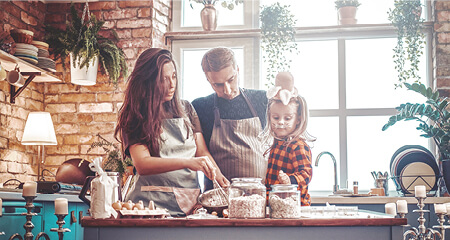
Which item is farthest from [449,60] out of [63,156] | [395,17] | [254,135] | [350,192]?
[63,156]

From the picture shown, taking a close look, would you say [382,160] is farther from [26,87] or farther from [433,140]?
[26,87]

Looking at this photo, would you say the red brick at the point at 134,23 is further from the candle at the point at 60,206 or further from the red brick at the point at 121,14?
the candle at the point at 60,206

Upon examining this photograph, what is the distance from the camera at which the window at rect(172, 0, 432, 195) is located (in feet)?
14.2

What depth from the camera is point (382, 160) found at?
4.34 meters

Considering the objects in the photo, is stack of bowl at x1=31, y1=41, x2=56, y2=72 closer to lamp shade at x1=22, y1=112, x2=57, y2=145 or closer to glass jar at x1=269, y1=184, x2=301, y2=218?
lamp shade at x1=22, y1=112, x2=57, y2=145

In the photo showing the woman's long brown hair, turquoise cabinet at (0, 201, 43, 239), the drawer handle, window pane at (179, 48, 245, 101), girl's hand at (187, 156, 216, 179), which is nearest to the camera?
girl's hand at (187, 156, 216, 179)

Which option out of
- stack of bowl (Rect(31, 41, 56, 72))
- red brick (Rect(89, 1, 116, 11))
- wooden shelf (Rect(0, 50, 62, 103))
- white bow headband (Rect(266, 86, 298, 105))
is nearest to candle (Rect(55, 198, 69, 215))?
white bow headband (Rect(266, 86, 298, 105))

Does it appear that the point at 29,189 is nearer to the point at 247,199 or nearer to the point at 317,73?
the point at 247,199

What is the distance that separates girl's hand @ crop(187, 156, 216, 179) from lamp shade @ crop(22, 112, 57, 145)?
2027 mm

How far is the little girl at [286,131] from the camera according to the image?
2396mm

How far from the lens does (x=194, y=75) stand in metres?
4.56

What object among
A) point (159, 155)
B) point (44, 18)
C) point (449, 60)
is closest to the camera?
point (159, 155)

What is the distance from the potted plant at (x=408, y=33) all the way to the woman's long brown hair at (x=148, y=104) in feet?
7.53

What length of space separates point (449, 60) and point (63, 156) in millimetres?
3081
